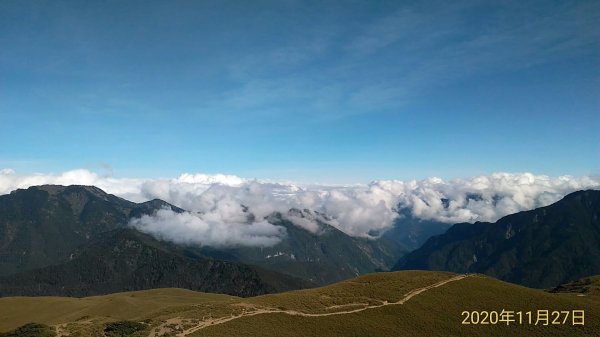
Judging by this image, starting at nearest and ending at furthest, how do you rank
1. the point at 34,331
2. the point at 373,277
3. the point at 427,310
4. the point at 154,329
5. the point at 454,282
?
1. the point at 154,329
2. the point at 34,331
3. the point at 427,310
4. the point at 454,282
5. the point at 373,277

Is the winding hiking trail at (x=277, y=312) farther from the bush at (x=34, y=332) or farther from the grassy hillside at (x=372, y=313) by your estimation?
the bush at (x=34, y=332)

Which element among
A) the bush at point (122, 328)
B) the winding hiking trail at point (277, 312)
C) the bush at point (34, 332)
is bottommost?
the bush at point (34, 332)

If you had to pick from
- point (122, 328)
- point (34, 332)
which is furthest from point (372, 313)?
point (34, 332)

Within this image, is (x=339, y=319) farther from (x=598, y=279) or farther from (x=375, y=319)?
(x=598, y=279)

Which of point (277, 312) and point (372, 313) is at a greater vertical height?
point (277, 312)

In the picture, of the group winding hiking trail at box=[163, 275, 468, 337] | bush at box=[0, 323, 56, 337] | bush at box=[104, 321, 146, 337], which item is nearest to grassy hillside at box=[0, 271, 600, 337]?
winding hiking trail at box=[163, 275, 468, 337]

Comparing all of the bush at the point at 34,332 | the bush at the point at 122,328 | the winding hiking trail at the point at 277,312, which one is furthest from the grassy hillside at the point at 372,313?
→ the bush at the point at 34,332

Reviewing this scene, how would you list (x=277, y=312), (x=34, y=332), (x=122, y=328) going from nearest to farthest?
1. (x=122, y=328)
2. (x=34, y=332)
3. (x=277, y=312)

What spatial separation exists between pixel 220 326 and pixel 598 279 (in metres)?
184

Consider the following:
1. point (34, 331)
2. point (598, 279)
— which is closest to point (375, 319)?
point (34, 331)

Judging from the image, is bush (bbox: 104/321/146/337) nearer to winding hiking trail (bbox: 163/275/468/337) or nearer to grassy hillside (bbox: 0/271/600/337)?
grassy hillside (bbox: 0/271/600/337)

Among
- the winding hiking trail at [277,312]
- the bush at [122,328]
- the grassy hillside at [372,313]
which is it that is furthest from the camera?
the grassy hillside at [372,313]

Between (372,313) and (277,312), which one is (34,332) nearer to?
(277,312)

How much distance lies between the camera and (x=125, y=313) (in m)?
192
